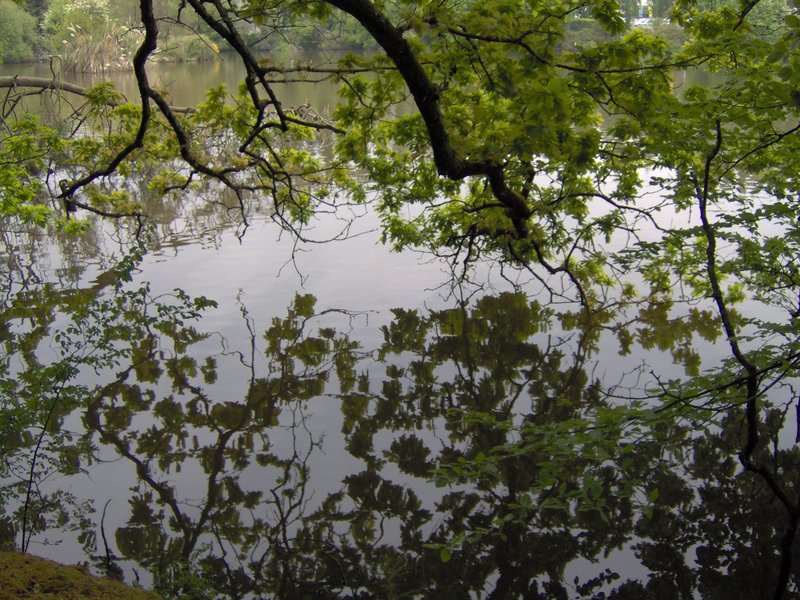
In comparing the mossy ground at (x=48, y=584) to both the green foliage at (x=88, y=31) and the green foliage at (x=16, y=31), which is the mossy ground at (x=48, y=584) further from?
the green foliage at (x=16, y=31)

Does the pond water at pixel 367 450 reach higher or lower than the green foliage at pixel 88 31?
lower

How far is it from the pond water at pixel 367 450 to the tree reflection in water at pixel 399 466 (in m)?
0.02

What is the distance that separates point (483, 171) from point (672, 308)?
5241mm

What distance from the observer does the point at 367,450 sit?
6219 millimetres

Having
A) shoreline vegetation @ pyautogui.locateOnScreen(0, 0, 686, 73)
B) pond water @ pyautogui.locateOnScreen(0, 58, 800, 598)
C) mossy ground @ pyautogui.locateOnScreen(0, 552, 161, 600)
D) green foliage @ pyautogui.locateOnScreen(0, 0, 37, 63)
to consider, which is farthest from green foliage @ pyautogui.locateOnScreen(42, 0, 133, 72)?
mossy ground @ pyautogui.locateOnScreen(0, 552, 161, 600)

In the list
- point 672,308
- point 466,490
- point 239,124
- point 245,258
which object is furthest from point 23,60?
point 466,490

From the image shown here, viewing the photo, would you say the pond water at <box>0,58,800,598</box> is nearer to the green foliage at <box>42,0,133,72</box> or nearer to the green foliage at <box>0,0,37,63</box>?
the green foliage at <box>42,0,133,72</box>

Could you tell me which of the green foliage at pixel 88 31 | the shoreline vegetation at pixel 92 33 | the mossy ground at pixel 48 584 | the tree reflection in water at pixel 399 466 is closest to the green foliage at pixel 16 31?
the shoreline vegetation at pixel 92 33

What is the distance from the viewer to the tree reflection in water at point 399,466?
4480mm

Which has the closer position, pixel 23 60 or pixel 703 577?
pixel 703 577

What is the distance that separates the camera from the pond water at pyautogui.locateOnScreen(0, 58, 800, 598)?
457 centimetres

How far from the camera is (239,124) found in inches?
320

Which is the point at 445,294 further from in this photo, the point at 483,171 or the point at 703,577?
the point at 703,577

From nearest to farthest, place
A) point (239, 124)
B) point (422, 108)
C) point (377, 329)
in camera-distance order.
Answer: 1. point (422, 108)
2. point (239, 124)
3. point (377, 329)
